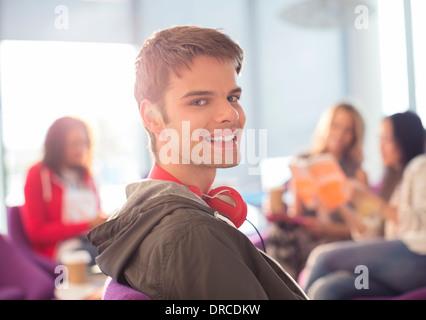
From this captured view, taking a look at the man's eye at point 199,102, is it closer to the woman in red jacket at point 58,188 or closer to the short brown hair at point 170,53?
the short brown hair at point 170,53

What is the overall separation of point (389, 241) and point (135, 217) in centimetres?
135

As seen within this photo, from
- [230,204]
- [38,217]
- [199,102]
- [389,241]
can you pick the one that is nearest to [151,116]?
[199,102]

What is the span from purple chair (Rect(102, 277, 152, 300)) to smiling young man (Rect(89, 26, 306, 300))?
0.01 m

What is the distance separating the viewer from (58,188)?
208 centimetres

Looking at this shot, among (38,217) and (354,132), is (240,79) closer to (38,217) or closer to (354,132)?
(38,217)

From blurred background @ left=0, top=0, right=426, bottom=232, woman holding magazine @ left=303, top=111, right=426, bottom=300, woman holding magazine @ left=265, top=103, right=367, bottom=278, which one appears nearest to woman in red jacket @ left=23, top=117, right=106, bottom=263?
blurred background @ left=0, top=0, right=426, bottom=232

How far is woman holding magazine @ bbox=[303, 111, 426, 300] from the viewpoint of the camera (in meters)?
1.46

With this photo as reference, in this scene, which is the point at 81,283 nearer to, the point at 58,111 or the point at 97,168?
the point at 58,111

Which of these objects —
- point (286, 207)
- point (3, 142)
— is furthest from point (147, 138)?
point (3, 142)

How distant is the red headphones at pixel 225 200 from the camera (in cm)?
69

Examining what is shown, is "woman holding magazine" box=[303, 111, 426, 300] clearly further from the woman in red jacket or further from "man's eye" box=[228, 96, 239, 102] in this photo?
the woman in red jacket
